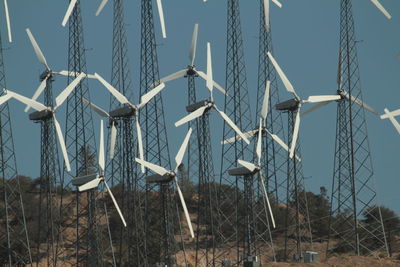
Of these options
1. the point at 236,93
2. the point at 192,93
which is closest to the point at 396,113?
the point at 236,93

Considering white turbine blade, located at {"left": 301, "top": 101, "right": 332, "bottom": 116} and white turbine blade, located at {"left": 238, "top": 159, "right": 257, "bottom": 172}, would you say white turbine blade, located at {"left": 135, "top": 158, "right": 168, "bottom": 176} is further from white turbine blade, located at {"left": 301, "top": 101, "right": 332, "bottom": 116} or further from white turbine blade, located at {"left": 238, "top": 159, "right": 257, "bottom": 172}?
white turbine blade, located at {"left": 301, "top": 101, "right": 332, "bottom": 116}

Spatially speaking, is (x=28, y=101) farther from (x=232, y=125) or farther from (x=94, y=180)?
(x=232, y=125)

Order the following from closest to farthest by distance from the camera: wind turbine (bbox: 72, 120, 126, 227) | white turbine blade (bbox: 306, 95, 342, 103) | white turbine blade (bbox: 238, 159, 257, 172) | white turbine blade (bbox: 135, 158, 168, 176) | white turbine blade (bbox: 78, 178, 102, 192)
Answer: white turbine blade (bbox: 135, 158, 168, 176)
white turbine blade (bbox: 78, 178, 102, 192)
wind turbine (bbox: 72, 120, 126, 227)
white turbine blade (bbox: 238, 159, 257, 172)
white turbine blade (bbox: 306, 95, 342, 103)

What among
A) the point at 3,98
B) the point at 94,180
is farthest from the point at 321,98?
the point at 3,98

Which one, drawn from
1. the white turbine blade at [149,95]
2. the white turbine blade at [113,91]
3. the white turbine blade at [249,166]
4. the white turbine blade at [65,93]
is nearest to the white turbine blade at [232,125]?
the white turbine blade at [249,166]

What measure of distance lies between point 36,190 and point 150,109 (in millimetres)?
76301

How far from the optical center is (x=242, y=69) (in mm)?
66250

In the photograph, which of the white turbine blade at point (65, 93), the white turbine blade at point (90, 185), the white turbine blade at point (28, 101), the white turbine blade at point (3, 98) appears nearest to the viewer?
the white turbine blade at point (90, 185)

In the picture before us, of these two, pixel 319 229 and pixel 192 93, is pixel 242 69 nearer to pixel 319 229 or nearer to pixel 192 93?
pixel 192 93

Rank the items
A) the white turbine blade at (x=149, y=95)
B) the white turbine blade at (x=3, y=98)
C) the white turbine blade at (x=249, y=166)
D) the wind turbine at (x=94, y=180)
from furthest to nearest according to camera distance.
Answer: the white turbine blade at (x=149, y=95), the white turbine blade at (x=3, y=98), the white turbine blade at (x=249, y=166), the wind turbine at (x=94, y=180)

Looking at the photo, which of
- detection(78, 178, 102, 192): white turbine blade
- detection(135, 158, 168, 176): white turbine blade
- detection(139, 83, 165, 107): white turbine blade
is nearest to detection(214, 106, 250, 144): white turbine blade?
detection(139, 83, 165, 107): white turbine blade

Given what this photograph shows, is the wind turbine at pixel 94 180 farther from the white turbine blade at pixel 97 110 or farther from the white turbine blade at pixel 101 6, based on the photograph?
the white turbine blade at pixel 101 6

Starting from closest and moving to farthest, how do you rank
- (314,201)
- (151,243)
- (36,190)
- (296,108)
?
(296,108), (151,243), (314,201), (36,190)

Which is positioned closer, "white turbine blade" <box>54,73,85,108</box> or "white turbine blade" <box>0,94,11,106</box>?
"white turbine blade" <box>54,73,85,108</box>
